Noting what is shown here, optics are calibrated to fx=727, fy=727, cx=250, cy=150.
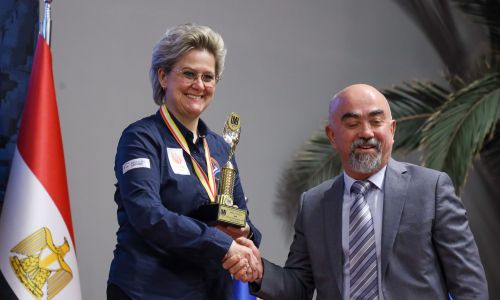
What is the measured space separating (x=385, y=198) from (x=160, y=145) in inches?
36.6

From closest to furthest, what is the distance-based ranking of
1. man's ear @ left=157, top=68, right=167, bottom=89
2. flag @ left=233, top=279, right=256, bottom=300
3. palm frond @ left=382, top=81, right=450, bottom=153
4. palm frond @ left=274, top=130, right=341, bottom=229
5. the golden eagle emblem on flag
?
flag @ left=233, top=279, right=256, bottom=300 → man's ear @ left=157, top=68, right=167, bottom=89 → the golden eagle emblem on flag → palm frond @ left=274, top=130, right=341, bottom=229 → palm frond @ left=382, top=81, right=450, bottom=153

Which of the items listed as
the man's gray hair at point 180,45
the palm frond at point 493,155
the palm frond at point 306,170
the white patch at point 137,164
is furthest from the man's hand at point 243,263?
the palm frond at point 493,155

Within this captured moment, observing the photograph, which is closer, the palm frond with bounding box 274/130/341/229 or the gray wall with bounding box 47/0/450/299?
the gray wall with bounding box 47/0/450/299

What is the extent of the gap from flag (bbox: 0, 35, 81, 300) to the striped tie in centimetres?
147

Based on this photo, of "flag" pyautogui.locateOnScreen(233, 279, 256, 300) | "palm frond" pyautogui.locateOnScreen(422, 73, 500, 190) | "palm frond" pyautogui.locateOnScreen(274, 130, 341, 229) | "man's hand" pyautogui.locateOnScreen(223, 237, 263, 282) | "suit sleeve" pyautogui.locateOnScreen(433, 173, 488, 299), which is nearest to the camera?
"suit sleeve" pyautogui.locateOnScreen(433, 173, 488, 299)

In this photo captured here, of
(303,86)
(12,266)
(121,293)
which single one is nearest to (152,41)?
(303,86)

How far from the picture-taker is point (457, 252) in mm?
2570

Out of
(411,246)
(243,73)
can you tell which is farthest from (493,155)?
(411,246)

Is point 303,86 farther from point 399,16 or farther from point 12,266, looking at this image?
point 12,266

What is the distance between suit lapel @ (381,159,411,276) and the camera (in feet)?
8.66

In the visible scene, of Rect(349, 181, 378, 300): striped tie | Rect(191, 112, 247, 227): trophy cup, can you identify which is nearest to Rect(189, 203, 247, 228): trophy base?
Rect(191, 112, 247, 227): trophy cup

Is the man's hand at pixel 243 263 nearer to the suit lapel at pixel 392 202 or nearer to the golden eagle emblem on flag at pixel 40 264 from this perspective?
the suit lapel at pixel 392 202

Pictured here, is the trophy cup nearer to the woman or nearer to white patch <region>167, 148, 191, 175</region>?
the woman

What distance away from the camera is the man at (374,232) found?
259 centimetres
